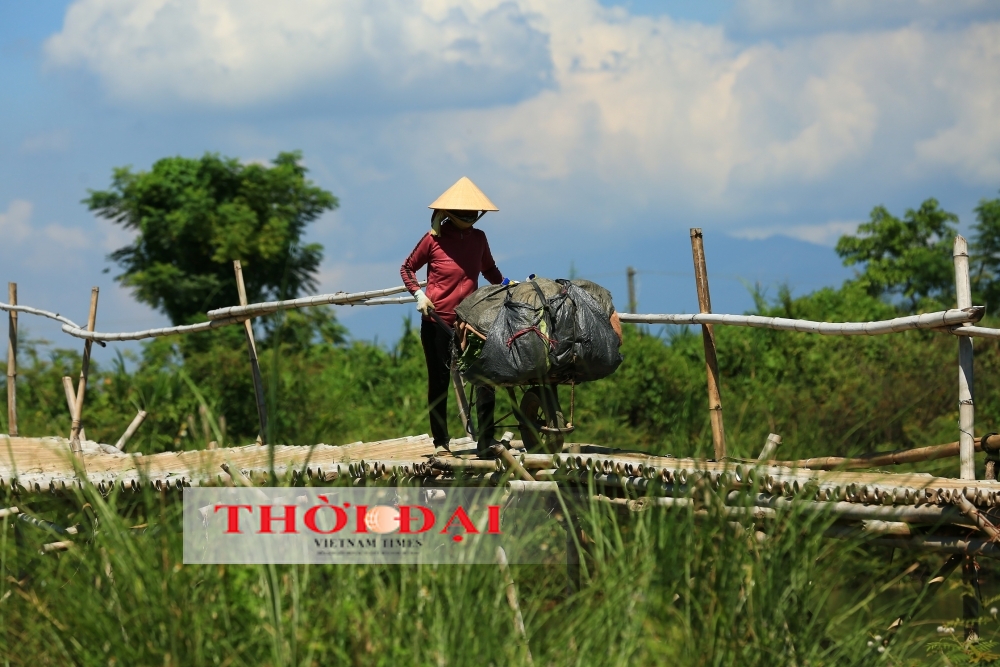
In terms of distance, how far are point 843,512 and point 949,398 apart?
1236 cm

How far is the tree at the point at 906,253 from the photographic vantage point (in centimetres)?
2862

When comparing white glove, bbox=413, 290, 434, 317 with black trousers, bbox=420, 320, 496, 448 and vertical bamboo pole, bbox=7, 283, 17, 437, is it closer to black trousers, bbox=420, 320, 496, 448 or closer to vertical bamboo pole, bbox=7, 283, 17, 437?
black trousers, bbox=420, 320, 496, 448

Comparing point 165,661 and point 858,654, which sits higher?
point 165,661

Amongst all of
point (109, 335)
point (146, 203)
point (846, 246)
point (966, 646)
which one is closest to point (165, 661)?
point (966, 646)

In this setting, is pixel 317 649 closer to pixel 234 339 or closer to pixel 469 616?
pixel 469 616

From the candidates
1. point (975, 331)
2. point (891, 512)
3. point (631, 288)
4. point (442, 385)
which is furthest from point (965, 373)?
point (631, 288)

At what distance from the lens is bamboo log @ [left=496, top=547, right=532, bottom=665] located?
3705mm

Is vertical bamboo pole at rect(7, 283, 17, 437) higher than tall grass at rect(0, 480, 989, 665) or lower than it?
higher

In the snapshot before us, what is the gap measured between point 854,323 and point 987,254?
23748mm

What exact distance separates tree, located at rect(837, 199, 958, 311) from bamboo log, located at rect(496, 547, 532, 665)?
998 inches

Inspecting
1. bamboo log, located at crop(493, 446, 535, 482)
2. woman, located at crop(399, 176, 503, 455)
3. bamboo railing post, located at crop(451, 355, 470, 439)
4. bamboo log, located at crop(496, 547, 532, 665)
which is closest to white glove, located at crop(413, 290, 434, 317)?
woman, located at crop(399, 176, 503, 455)

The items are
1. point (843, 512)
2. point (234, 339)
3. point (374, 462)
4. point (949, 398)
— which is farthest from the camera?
point (234, 339)

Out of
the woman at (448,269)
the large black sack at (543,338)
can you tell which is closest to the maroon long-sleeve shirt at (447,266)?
the woman at (448,269)

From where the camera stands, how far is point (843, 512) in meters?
4.91
